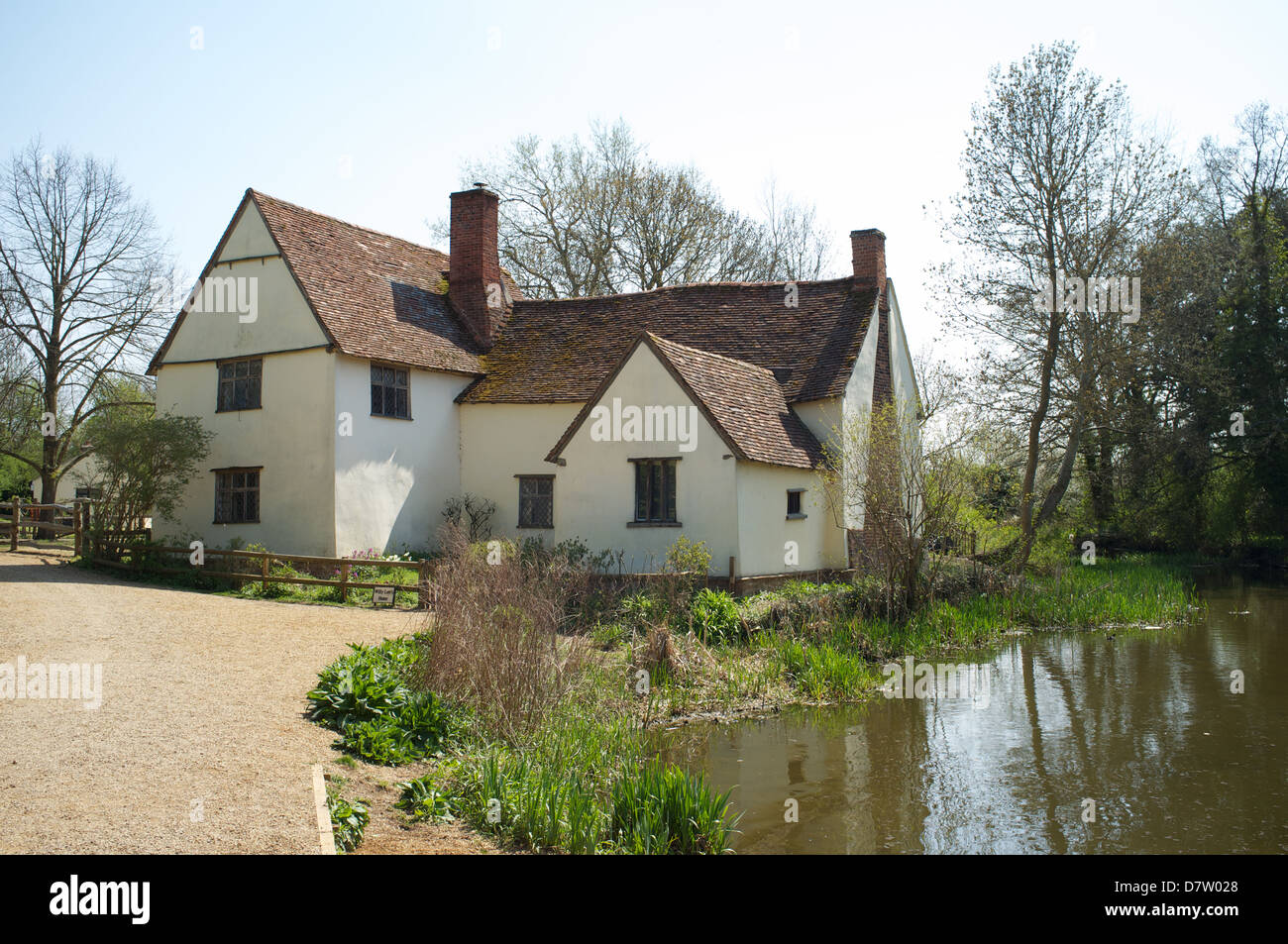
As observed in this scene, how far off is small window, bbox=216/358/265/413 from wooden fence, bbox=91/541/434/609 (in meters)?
3.97

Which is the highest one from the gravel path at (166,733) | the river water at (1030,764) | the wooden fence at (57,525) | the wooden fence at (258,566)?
the wooden fence at (57,525)

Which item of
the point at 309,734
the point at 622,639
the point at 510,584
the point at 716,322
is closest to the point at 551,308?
the point at 716,322

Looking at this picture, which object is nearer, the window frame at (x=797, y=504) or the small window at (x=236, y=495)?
the window frame at (x=797, y=504)

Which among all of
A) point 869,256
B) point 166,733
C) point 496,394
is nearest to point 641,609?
point 166,733

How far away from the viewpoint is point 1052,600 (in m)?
20.1

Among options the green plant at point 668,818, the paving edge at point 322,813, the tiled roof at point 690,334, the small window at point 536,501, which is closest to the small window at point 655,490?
the tiled roof at point 690,334

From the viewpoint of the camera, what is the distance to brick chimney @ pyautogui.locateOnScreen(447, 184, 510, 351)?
2602 centimetres

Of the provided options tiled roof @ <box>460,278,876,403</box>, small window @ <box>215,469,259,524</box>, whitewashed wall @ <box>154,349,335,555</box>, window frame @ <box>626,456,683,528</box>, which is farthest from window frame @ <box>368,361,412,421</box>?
window frame @ <box>626,456,683,528</box>

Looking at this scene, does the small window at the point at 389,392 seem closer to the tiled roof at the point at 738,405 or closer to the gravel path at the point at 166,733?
the tiled roof at the point at 738,405

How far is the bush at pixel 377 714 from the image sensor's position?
357 inches

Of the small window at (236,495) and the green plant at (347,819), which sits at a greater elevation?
the small window at (236,495)

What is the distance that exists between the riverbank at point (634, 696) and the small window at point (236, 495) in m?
10.8

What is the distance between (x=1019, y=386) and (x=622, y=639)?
1771cm
